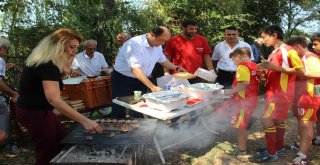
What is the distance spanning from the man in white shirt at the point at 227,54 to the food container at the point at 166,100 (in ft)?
6.35

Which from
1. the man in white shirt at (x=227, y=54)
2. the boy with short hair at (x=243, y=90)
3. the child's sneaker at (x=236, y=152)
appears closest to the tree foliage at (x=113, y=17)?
the man in white shirt at (x=227, y=54)

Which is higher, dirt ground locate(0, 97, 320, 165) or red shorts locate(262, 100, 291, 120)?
red shorts locate(262, 100, 291, 120)

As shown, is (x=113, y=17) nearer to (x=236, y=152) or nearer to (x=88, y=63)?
(x=88, y=63)

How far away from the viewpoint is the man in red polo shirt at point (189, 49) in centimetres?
522

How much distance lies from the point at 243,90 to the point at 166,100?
3.59 feet

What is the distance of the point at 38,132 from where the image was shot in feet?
9.26

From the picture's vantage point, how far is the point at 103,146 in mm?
2994

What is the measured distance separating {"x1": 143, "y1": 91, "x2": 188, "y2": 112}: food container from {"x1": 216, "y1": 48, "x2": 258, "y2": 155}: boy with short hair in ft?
2.23

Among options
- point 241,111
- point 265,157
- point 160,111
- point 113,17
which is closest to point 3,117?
point 160,111

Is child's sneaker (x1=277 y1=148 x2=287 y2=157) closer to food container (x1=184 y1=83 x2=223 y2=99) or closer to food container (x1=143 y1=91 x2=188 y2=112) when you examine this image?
food container (x1=184 y1=83 x2=223 y2=99)

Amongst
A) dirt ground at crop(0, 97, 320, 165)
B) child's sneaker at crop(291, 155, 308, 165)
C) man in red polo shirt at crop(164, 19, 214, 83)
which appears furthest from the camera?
man in red polo shirt at crop(164, 19, 214, 83)

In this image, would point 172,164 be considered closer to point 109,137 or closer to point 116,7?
point 109,137

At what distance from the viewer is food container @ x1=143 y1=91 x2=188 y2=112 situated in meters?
3.44

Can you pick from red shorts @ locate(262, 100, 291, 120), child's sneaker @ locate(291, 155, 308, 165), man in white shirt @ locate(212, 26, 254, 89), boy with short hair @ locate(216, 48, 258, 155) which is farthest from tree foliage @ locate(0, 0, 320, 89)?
child's sneaker @ locate(291, 155, 308, 165)
